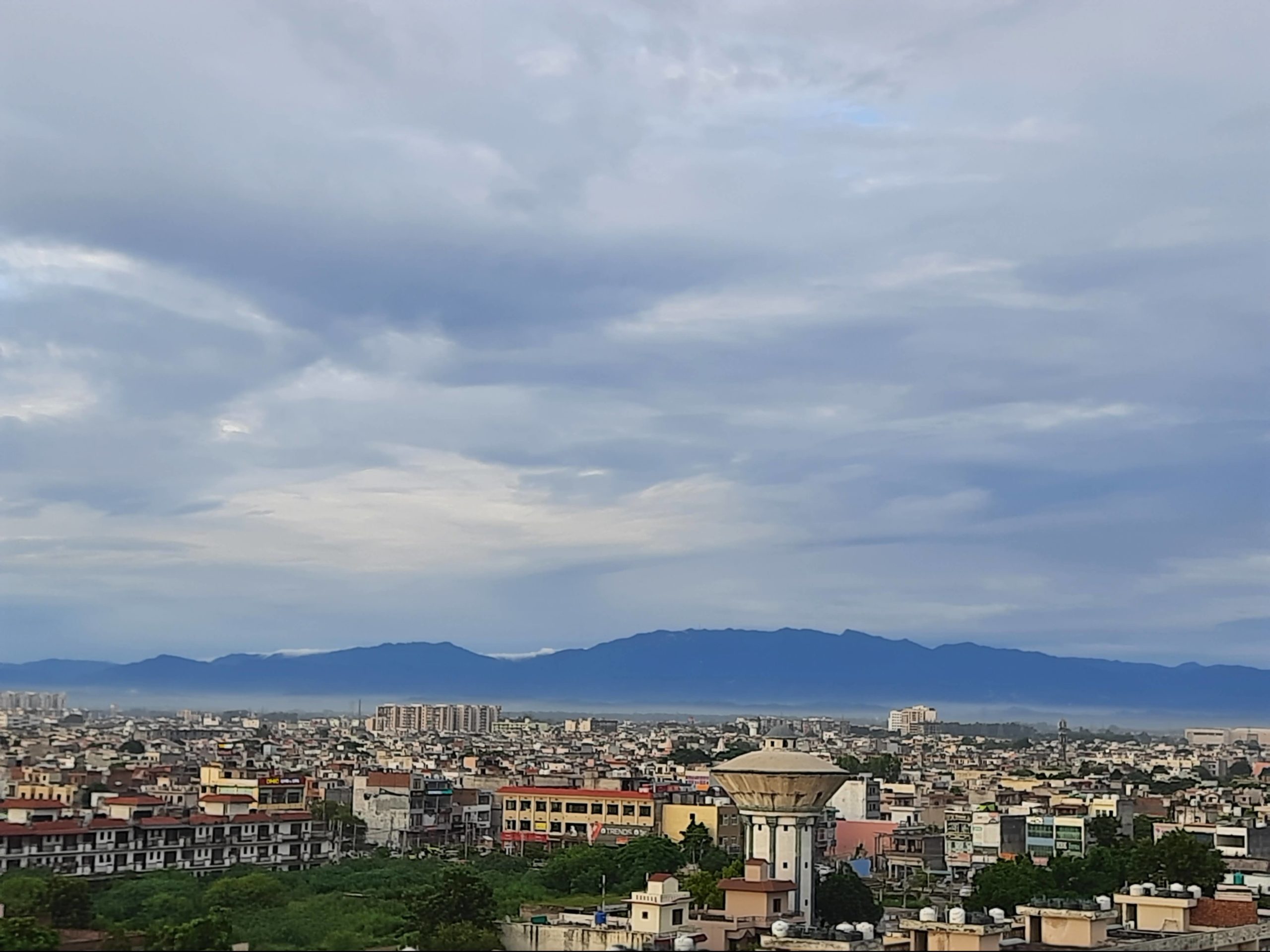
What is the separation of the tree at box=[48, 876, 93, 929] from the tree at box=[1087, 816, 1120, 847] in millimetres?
27052

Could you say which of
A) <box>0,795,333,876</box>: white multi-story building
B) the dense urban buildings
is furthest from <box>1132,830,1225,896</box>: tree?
<box>0,795,333,876</box>: white multi-story building

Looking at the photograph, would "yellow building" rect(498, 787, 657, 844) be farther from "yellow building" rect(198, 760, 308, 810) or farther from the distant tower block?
the distant tower block

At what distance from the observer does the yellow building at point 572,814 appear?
173 ft

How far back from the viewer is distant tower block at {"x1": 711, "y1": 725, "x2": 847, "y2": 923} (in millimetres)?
32312

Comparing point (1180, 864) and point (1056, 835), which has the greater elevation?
point (1180, 864)

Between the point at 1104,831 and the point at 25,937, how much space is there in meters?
31.8

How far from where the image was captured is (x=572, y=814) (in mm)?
54688

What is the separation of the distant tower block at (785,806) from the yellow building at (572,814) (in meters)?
18.7

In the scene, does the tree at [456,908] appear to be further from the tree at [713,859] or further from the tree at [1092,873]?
the tree at [1092,873]

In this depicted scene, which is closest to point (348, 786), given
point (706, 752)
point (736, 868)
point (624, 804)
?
point (624, 804)

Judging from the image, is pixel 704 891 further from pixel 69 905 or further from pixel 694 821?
pixel 694 821

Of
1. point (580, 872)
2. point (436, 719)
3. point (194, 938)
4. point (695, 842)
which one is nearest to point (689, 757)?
point (695, 842)

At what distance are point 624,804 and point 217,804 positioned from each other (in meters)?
14.7

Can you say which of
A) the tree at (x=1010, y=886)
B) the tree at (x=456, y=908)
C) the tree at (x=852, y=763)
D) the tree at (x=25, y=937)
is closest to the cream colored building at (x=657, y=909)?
the tree at (x=456, y=908)
